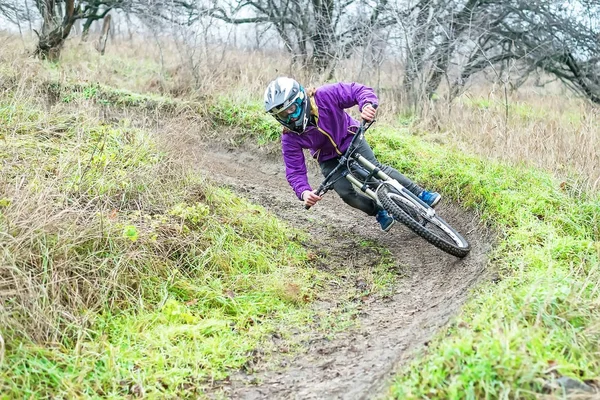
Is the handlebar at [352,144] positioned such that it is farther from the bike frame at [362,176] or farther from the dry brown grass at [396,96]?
the dry brown grass at [396,96]

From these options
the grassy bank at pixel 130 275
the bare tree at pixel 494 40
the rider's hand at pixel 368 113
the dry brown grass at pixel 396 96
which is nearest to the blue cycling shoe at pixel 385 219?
the grassy bank at pixel 130 275

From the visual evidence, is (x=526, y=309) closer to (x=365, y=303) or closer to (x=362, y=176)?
(x=365, y=303)

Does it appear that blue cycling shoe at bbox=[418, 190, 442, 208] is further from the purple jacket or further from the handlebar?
the purple jacket

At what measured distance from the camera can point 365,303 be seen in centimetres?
471

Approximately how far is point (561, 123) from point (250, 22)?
846 cm

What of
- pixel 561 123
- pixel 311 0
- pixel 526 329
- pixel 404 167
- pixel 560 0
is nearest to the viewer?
pixel 526 329

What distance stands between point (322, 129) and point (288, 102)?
2.09 feet

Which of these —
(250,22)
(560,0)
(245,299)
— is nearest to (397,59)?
(560,0)

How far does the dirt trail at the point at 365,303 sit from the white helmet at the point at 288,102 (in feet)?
5.24

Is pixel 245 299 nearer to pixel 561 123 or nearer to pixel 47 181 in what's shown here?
pixel 47 181

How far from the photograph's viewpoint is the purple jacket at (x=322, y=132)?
554 cm

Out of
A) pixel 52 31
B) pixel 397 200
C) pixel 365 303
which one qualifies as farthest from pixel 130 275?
pixel 52 31

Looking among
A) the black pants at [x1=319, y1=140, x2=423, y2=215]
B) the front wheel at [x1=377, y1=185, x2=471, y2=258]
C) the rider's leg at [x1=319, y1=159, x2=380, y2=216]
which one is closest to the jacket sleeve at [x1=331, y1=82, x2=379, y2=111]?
the black pants at [x1=319, y1=140, x2=423, y2=215]

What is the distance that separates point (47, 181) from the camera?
15.4 ft
